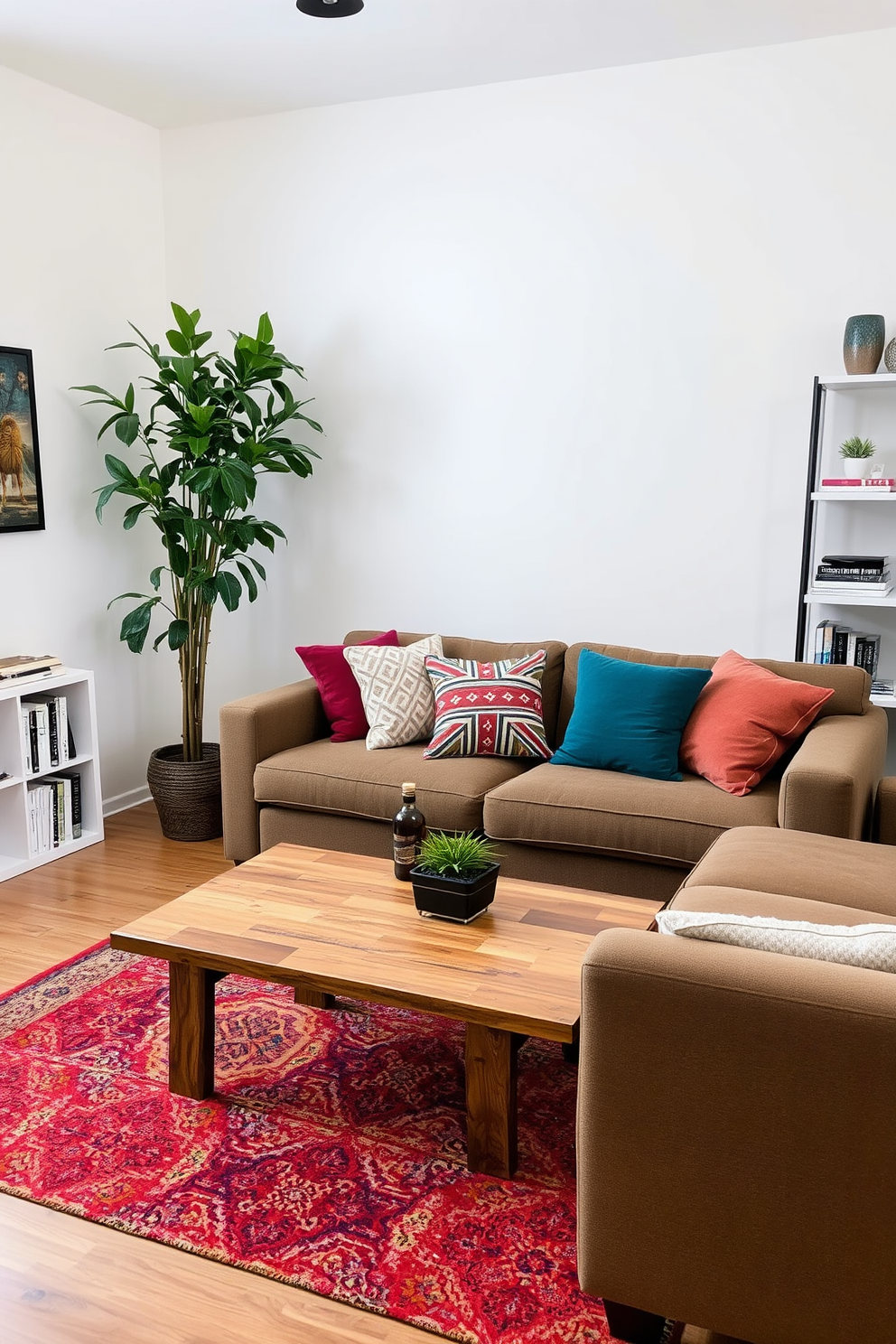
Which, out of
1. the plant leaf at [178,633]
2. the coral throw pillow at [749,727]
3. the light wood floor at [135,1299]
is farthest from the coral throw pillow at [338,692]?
the light wood floor at [135,1299]

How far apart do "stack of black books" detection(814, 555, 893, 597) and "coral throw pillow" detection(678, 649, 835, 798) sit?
1.27 feet

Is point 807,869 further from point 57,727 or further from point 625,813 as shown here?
point 57,727

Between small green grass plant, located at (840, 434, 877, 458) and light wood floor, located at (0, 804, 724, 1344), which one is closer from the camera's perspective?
light wood floor, located at (0, 804, 724, 1344)

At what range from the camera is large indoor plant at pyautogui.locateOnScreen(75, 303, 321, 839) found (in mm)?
4027

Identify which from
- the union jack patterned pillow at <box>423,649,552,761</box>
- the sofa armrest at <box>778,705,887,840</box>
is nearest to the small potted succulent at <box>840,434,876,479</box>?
the sofa armrest at <box>778,705,887,840</box>

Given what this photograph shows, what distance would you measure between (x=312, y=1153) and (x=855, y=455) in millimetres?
2683

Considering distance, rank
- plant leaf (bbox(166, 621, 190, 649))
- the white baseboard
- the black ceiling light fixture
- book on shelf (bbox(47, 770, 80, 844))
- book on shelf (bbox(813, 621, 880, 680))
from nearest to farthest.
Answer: the black ceiling light fixture → book on shelf (bbox(813, 621, 880, 680)) → book on shelf (bbox(47, 770, 80, 844)) → plant leaf (bbox(166, 621, 190, 649)) → the white baseboard

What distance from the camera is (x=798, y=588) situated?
12.7 feet

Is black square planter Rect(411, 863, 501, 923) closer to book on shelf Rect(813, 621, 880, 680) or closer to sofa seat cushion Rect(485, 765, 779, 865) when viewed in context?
sofa seat cushion Rect(485, 765, 779, 865)

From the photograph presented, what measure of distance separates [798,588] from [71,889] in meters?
2.74

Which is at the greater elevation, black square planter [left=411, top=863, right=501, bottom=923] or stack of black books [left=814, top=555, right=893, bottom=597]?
stack of black books [left=814, top=555, right=893, bottom=597]

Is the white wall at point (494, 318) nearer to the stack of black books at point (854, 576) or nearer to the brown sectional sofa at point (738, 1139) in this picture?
the stack of black books at point (854, 576)

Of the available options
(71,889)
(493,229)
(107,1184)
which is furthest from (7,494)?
(107,1184)

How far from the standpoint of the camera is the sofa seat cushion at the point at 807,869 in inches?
90.3
